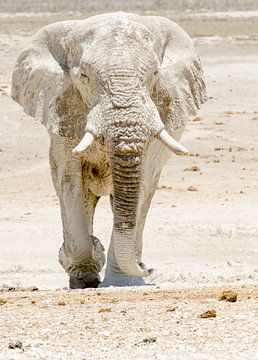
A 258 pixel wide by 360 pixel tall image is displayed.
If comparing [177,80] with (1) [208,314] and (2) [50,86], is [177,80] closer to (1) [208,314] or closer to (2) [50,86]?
(2) [50,86]

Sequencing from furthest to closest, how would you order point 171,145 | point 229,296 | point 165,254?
point 165,254 → point 171,145 → point 229,296

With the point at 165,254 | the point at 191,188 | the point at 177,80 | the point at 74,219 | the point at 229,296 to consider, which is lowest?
the point at 191,188

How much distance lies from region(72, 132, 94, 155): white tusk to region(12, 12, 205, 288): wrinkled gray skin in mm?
38

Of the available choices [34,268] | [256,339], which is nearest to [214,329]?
[256,339]

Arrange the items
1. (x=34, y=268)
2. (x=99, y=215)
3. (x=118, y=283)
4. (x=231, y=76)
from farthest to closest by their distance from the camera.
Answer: (x=231, y=76)
(x=99, y=215)
(x=34, y=268)
(x=118, y=283)

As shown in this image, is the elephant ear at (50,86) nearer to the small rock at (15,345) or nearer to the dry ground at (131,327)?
the dry ground at (131,327)

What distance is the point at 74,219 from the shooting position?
9.70 m

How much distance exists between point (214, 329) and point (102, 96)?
2484mm

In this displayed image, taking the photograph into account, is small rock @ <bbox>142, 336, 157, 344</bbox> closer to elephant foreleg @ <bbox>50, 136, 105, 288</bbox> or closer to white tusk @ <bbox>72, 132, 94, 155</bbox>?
white tusk @ <bbox>72, 132, 94, 155</bbox>

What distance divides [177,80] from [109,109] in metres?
1.38

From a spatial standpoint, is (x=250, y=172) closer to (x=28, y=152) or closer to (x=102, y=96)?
(x=28, y=152)

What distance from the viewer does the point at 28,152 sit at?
1822cm

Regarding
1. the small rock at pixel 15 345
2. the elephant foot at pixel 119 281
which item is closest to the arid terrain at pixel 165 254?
the small rock at pixel 15 345

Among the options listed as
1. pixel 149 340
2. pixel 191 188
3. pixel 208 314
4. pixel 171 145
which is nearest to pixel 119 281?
pixel 171 145
